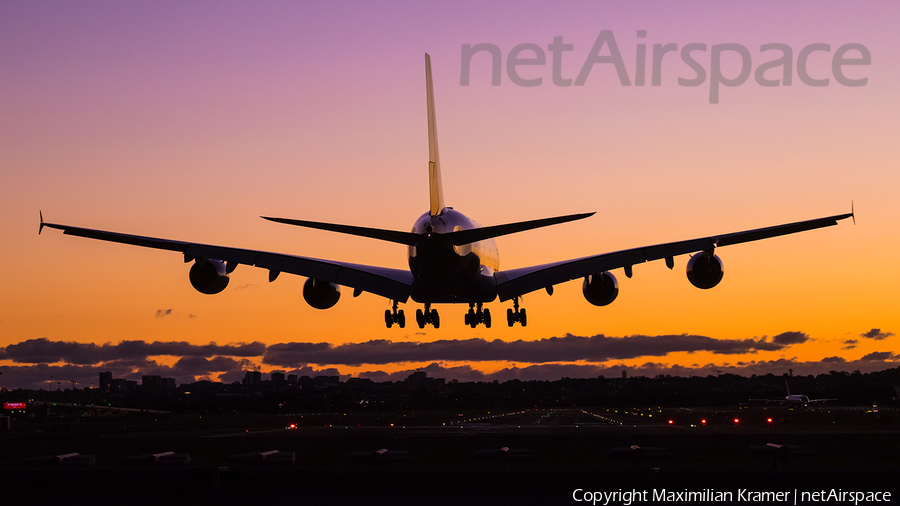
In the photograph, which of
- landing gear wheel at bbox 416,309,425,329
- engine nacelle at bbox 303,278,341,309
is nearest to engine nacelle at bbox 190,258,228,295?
engine nacelle at bbox 303,278,341,309

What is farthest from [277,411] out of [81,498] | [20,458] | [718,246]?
[81,498]

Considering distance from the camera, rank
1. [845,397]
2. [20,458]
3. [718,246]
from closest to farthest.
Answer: [718,246]
[20,458]
[845,397]

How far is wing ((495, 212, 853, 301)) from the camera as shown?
123 ft

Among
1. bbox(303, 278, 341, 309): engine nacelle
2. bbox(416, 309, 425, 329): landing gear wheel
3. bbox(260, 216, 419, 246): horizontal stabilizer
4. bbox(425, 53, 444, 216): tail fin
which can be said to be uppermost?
bbox(425, 53, 444, 216): tail fin

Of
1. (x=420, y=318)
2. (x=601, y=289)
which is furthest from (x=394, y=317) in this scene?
(x=601, y=289)

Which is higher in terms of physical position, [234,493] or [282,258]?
[282,258]

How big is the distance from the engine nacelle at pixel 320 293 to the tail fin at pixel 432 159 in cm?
793

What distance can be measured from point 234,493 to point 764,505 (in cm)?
927

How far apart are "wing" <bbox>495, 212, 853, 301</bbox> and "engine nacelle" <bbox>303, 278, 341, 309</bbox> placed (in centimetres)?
942

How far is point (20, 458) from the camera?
4203 centimetres

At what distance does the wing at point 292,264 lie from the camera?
37.0m

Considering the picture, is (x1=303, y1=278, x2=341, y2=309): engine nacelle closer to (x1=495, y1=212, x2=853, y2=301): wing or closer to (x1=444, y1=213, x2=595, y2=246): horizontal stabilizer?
(x1=495, y1=212, x2=853, y2=301): wing

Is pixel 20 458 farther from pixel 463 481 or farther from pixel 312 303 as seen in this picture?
pixel 463 481

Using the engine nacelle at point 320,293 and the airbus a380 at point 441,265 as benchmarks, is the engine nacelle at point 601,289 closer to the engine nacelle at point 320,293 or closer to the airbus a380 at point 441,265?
the airbus a380 at point 441,265
